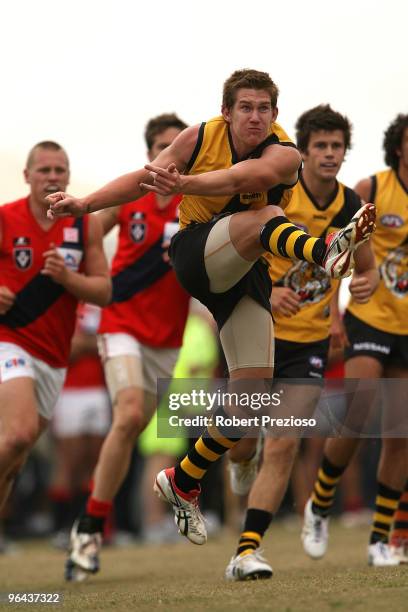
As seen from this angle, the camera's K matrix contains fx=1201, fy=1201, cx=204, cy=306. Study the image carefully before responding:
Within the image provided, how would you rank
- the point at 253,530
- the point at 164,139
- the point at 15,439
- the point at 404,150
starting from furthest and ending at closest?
the point at 164,139, the point at 404,150, the point at 15,439, the point at 253,530

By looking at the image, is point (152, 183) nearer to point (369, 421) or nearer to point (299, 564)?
point (369, 421)

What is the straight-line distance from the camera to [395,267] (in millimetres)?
8305

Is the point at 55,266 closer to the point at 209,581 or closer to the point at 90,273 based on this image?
the point at 90,273

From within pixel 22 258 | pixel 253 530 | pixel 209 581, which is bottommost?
pixel 209 581

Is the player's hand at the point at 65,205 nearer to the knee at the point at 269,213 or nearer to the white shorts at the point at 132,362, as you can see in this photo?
the knee at the point at 269,213

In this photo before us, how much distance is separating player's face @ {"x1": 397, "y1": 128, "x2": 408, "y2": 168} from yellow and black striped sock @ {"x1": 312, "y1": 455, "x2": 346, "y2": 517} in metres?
2.15

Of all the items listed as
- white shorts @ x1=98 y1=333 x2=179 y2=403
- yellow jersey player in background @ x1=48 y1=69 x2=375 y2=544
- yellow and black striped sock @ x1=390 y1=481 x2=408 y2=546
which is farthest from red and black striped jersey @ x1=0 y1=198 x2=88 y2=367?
yellow and black striped sock @ x1=390 y1=481 x2=408 y2=546

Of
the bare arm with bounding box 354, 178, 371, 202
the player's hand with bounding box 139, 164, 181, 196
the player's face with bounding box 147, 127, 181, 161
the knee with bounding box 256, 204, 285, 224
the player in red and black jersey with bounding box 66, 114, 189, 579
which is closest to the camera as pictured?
the player's hand with bounding box 139, 164, 181, 196

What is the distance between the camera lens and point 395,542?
27.8 feet

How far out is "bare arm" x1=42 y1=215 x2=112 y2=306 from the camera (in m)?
7.61

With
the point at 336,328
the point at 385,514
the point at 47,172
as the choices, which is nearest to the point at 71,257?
the point at 47,172

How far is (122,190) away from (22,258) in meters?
1.87

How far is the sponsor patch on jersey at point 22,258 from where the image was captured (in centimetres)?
787

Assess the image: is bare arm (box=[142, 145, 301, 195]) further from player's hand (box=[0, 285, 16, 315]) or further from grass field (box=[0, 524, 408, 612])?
grass field (box=[0, 524, 408, 612])
